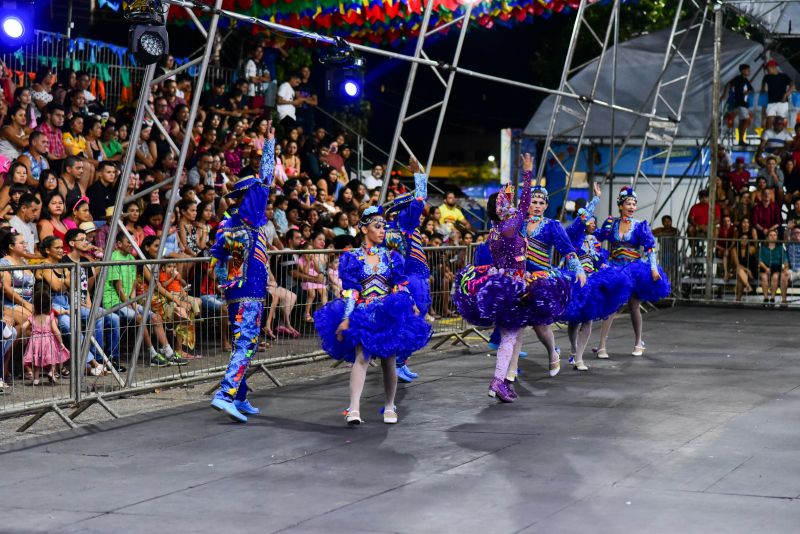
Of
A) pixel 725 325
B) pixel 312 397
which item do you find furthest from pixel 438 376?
pixel 725 325

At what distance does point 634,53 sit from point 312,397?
14.9 meters

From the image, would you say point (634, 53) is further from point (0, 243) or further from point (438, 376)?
point (0, 243)

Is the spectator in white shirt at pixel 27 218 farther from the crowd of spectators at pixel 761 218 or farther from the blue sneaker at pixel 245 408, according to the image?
the crowd of spectators at pixel 761 218

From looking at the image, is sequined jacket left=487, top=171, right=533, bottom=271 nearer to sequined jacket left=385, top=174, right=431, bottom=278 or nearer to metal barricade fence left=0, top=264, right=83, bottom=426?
sequined jacket left=385, top=174, right=431, bottom=278

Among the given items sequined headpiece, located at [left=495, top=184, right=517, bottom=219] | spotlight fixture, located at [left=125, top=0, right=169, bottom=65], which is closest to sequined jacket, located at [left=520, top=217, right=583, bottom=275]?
sequined headpiece, located at [left=495, top=184, right=517, bottom=219]

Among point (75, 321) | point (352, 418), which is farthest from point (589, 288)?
point (75, 321)

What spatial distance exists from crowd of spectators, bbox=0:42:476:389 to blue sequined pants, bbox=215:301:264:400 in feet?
4.11

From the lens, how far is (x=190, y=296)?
1106cm

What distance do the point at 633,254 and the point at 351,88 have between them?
27.6ft

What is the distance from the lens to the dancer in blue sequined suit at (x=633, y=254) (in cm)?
1343

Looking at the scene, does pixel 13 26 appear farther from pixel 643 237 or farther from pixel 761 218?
pixel 761 218

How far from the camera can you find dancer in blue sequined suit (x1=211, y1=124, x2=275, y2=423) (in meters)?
9.54

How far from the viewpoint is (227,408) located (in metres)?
9.52

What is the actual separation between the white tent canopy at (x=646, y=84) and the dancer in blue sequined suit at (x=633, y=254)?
8.79m
